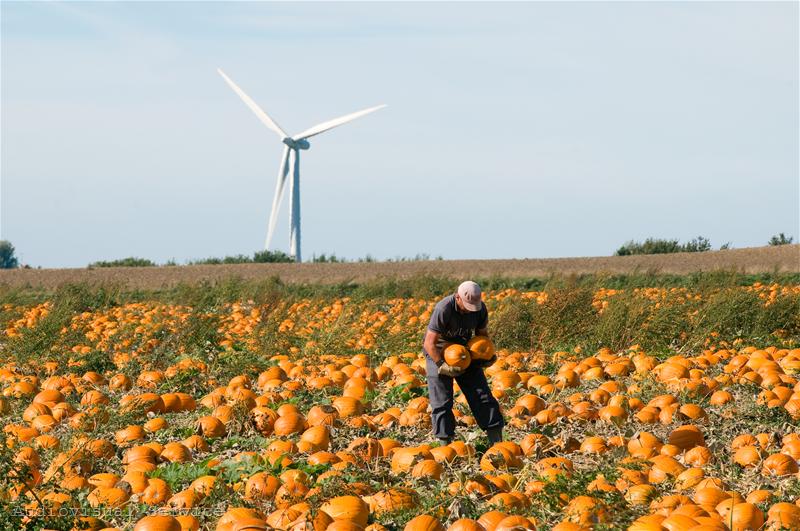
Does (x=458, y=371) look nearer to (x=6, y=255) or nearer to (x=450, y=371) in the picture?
(x=450, y=371)

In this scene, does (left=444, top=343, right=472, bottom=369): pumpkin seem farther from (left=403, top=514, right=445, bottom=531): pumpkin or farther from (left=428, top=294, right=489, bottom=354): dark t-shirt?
(left=403, top=514, right=445, bottom=531): pumpkin

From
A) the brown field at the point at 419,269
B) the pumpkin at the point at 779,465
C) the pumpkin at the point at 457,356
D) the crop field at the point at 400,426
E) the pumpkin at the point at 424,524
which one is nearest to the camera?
the pumpkin at the point at 424,524

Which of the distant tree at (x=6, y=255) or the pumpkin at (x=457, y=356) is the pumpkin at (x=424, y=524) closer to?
the pumpkin at (x=457, y=356)

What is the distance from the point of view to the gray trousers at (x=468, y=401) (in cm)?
732

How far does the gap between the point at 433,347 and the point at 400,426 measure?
842mm

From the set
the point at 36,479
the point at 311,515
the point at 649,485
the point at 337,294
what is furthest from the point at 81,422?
the point at 337,294

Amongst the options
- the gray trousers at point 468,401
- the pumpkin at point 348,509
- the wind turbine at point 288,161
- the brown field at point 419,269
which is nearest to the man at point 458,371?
the gray trousers at point 468,401

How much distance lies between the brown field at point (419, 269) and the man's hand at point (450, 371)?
63.2ft

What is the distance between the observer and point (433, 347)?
755cm

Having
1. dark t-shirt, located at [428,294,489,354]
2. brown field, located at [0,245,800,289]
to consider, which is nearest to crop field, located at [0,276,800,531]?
dark t-shirt, located at [428,294,489,354]

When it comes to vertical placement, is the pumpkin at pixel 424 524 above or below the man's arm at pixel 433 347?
below

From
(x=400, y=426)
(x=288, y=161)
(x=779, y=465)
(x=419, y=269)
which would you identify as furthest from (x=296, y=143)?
(x=779, y=465)

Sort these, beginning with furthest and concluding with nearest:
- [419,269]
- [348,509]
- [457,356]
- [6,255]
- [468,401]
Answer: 1. [6,255]
2. [419,269]
3. [468,401]
4. [457,356]
5. [348,509]

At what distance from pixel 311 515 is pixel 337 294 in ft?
57.0
